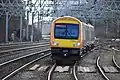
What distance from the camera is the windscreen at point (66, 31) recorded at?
60.6 ft

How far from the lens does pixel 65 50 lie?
A: 59.4ft

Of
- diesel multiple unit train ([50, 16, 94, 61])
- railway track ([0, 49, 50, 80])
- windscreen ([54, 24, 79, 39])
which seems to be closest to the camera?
railway track ([0, 49, 50, 80])

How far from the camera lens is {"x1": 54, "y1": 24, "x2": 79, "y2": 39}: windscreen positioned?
60.6ft

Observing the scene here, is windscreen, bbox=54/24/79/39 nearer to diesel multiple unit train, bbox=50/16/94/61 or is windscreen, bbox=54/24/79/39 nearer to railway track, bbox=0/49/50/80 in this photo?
diesel multiple unit train, bbox=50/16/94/61

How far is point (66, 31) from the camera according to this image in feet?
60.7

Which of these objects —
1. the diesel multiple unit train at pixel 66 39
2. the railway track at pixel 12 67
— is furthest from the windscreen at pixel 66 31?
the railway track at pixel 12 67

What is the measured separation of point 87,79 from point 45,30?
4465 inches

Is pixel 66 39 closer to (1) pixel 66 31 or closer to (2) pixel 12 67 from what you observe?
(1) pixel 66 31

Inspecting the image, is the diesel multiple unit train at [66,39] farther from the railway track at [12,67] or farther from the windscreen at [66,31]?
the railway track at [12,67]

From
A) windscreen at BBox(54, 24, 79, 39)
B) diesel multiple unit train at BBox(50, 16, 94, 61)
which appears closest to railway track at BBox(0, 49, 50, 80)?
diesel multiple unit train at BBox(50, 16, 94, 61)

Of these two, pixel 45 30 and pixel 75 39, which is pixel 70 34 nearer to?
pixel 75 39

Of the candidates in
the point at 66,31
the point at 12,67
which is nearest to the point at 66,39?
Answer: the point at 66,31

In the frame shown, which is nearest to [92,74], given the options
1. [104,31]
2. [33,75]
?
[33,75]

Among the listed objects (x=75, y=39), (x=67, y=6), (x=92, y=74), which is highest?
(x=67, y=6)
